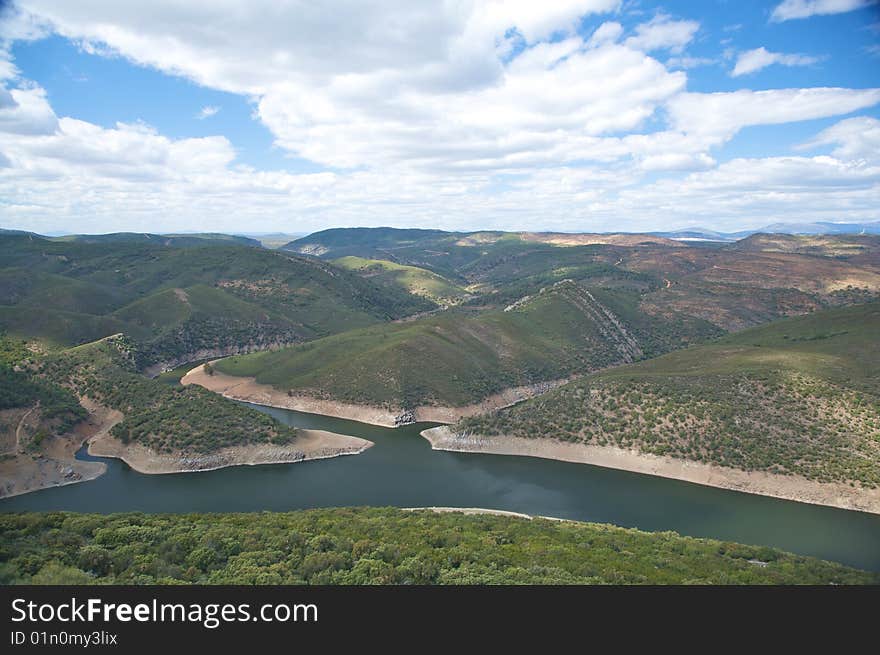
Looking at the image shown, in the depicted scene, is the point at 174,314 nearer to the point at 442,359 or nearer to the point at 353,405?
the point at 353,405

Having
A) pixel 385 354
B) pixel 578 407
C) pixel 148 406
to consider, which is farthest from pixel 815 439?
pixel 148 406

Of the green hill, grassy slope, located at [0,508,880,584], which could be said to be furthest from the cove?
the green hill

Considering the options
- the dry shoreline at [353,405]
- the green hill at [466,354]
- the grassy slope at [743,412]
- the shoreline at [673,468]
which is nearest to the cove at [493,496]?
the shoreline at [673,468]

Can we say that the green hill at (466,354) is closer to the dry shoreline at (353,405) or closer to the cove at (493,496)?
the dry shoreline at (353,405)

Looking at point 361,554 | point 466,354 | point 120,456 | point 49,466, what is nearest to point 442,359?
point 466,354

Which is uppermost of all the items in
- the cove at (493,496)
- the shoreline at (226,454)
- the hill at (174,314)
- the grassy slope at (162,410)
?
the hill at (174,314)

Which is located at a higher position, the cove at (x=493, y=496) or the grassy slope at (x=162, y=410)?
the grassy slope at (x=162, y=410)

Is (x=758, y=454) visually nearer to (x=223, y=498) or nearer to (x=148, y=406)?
(x=223, y=498)
